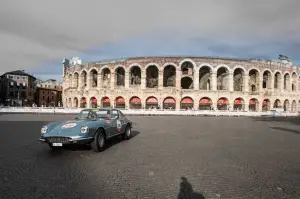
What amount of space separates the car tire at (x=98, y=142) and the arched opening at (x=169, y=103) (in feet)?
109

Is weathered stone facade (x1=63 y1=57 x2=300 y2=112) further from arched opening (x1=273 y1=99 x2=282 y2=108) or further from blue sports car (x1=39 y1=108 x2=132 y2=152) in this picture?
blue sports car (x1=39 y1=108 x2=132 y2=152)

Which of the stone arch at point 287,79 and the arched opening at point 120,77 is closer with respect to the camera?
the arched opening at point 120,77

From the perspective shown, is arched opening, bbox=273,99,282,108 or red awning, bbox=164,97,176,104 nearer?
red awning, bbox=164,97,176,104

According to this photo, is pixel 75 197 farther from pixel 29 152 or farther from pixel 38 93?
pixel 38 93

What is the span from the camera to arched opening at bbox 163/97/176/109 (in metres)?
41.3

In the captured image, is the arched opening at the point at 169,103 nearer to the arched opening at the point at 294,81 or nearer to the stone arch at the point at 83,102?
the stone arch at the point at 83,102

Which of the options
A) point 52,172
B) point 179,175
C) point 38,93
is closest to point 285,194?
point 179,175

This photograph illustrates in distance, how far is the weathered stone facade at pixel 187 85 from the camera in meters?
41.6

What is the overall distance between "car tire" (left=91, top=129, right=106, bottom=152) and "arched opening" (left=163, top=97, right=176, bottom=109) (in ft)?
109

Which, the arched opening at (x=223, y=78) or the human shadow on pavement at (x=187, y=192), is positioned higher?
the arched opening at (x=223, y=78)

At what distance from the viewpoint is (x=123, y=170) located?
588 centimetres

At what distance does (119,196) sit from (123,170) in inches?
65.2

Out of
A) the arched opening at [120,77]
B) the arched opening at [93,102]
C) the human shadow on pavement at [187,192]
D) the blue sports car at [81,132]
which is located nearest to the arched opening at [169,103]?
the arched opening at [120,77]

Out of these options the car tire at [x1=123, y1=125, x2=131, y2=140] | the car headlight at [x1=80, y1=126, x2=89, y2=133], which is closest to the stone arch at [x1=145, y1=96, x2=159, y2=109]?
the car tire at [x1=123, y1=125, x2=131, y2=140]
